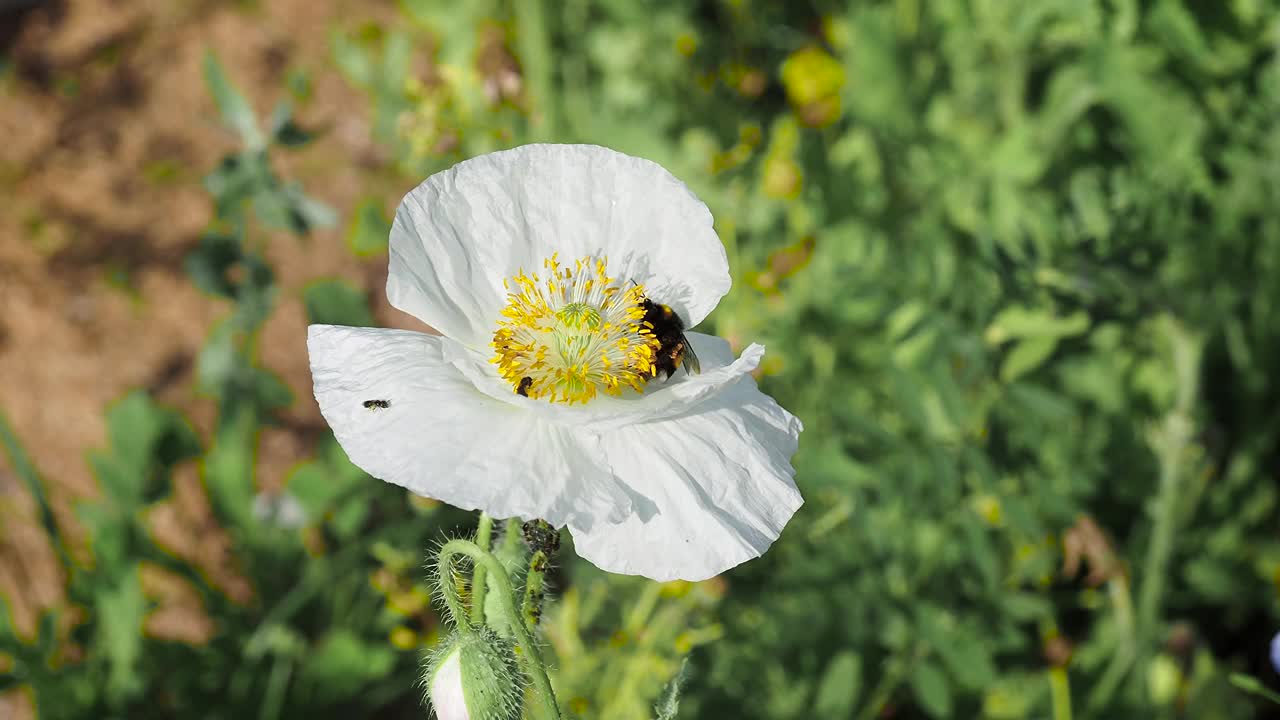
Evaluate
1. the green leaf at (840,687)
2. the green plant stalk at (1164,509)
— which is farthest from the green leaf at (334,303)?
the green plant stalk at (1164,509)

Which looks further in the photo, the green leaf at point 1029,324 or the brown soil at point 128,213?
the brown soil at point 128,213

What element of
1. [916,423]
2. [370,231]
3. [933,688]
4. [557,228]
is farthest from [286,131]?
[933,688]

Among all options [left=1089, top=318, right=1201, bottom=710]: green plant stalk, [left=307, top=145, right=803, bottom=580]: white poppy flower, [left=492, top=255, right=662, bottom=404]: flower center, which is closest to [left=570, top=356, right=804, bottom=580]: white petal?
[left=307, top=145, right=803, bottom=580]: white poppy flower

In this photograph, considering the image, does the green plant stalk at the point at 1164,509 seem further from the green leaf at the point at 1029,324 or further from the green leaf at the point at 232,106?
the green leaf at the point at 232,106

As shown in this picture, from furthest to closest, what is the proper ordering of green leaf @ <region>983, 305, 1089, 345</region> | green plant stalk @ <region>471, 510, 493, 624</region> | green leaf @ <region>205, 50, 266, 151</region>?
green leaf @ <region>205, 50, 266, 151</region> < green leaf @ <region>983, 305, 1089, 345</region> < green plant stalk @ <region>471, 510, 493, 624</region>

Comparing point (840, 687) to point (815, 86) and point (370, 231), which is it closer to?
point (370, 231)

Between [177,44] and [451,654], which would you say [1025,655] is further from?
[177,44]

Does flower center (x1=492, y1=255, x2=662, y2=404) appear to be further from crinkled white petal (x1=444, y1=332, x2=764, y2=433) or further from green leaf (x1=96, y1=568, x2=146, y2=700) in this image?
green leaf (x1=96, y1=568, x2=146, y2=700)
